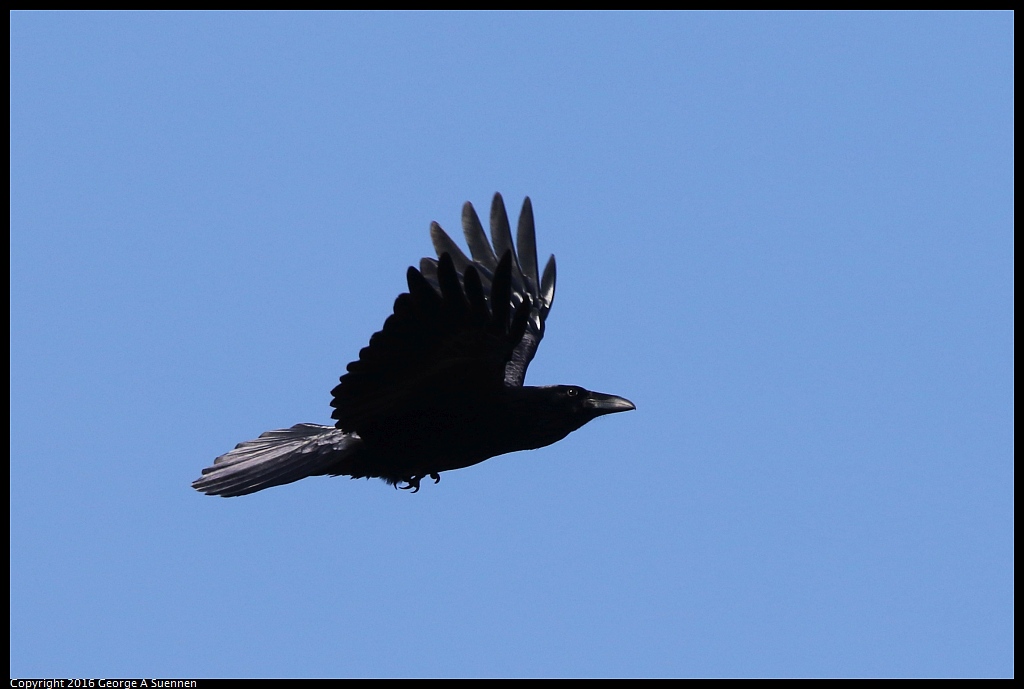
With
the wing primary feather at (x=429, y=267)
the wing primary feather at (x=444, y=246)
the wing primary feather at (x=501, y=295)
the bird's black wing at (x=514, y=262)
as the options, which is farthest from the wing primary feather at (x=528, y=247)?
the wing primary feather at (x=501, y=295)

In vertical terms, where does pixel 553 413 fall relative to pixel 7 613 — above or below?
above

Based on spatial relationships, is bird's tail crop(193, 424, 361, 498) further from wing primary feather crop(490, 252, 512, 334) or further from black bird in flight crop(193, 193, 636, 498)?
wing primary feather crop(490, 252, 512, 334)

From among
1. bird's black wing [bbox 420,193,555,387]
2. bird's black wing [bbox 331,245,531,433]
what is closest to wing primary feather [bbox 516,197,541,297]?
bird's black wing [bbox 420,193,555,387]

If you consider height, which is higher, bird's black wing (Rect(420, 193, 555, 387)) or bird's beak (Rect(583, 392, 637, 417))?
bird's black wing (Rect(420, 193, 555, 387))

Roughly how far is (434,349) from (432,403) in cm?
49

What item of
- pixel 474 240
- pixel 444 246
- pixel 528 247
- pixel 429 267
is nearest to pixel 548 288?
pixel 528 247

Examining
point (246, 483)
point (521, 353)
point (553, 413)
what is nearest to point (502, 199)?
point (521, 353)

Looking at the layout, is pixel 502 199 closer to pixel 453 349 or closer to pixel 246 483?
pixel 453 349

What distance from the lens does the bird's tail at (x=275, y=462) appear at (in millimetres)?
7309

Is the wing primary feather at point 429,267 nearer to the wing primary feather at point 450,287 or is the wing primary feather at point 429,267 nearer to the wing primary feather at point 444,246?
the wing primary feather at point 444,246

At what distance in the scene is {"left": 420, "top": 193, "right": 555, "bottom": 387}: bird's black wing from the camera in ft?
27.0

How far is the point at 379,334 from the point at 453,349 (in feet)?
1.55

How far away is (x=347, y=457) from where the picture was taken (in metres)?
7.44
